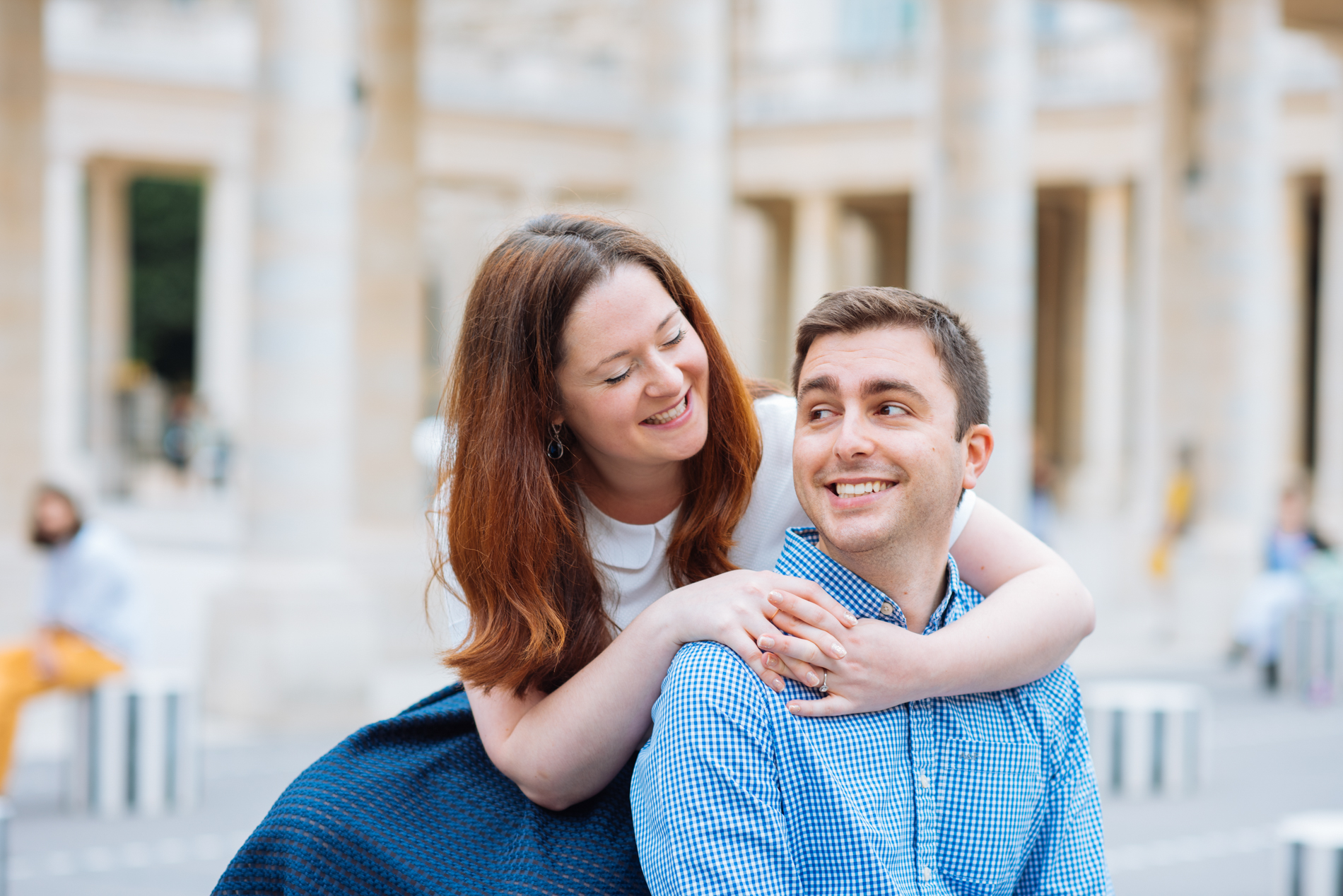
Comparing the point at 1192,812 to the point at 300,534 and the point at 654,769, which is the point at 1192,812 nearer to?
the point at 300,534

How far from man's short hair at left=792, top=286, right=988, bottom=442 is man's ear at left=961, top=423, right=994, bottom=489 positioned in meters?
0.02

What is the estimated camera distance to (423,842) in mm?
2678

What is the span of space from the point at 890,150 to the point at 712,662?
93.5 feet

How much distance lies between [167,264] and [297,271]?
39719 mm

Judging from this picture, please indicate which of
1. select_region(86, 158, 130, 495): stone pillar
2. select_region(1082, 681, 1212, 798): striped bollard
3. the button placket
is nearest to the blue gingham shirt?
the button placket

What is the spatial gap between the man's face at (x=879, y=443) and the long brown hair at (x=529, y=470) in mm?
445

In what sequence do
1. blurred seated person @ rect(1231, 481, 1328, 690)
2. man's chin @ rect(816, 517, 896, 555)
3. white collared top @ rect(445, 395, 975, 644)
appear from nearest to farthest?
man's chin @ rect(816, 517, 896, 555), white collared top @ rect(445, 395, 975, 644), blurred seated person @ rect(1231, 481, 1328, 690)

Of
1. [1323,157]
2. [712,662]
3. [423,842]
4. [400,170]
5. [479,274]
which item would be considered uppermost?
[1323,157]

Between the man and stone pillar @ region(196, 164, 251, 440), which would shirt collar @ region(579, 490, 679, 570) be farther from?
stone pillar @ region(196, 164, 251, 440)

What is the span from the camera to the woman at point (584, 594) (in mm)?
2586

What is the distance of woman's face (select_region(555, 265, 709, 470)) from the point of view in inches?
111

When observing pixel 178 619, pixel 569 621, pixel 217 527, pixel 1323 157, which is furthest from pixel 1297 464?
pixel 569 621

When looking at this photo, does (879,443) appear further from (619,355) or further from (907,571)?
(619,355)

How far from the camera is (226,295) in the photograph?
103 feet
